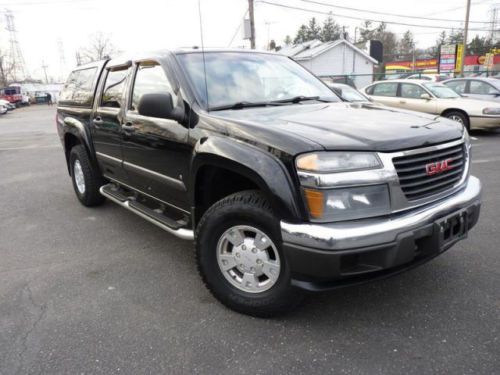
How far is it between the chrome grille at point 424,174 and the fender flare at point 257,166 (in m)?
0.63

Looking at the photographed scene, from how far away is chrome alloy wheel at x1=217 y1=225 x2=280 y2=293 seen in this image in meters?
2.66

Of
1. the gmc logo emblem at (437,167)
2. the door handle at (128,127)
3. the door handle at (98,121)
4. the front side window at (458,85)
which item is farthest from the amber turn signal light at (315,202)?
the front side window at (458,85)

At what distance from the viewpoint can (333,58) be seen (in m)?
38.4

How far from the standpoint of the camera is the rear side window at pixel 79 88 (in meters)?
4.88

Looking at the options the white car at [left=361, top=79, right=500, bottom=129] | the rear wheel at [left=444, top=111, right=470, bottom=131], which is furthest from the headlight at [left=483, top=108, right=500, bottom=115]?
the rear wheel at [left=444, top=111, right=470, bottom=131]

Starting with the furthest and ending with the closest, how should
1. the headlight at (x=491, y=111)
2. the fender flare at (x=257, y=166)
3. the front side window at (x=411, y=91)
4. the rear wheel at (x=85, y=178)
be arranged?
the front side window at (x=411, y=91) < the headlight at (x=491, y=111) < the rear wheel at (x=85, y=178) < the fender flare at (x=257, y=166)

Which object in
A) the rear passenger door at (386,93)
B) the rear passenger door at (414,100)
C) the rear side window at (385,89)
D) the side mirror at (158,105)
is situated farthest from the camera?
the rear side window at (385,89)

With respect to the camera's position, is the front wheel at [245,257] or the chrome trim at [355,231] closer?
the chrome trim at [355,231]

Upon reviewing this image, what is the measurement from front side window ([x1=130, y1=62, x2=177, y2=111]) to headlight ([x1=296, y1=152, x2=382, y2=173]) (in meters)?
1.41

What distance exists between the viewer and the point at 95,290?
329 centimetres

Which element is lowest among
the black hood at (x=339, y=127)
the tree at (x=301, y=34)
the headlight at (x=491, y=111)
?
the headlight at (x=491, y=111)

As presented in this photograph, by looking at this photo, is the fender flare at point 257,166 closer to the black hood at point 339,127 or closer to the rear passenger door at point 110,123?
the black hood at point 339,127

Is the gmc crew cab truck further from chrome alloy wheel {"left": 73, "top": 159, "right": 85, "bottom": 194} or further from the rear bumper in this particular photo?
chrome alloy wheel {"left": 73, "top": 159, "right": 85, "bottom": 194}

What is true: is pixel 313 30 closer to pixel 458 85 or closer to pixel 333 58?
pixel 333 58
